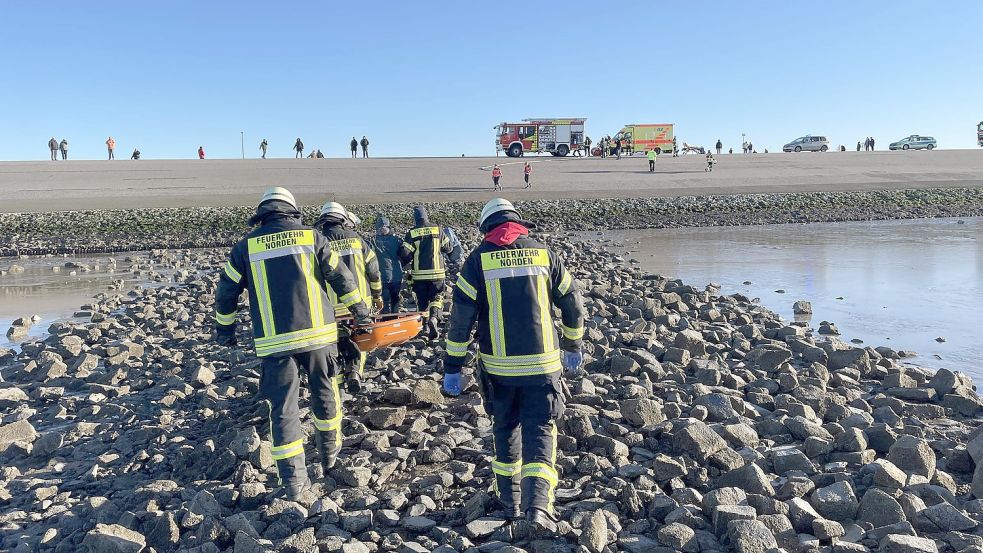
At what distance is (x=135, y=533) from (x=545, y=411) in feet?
7.49

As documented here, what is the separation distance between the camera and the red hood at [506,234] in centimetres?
386

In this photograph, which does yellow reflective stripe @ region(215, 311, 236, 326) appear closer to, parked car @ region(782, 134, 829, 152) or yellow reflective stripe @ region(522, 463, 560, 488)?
yellow reflective stripe @ region(522, 463, 560, 488)

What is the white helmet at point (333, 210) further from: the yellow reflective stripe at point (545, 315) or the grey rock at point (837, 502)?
the grey rock at point (837, 502)

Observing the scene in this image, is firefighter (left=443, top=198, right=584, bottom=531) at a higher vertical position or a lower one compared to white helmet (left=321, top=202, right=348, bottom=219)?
lower

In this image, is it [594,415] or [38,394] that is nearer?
[594,415]

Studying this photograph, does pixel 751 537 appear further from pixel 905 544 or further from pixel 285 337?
pixel 285 337

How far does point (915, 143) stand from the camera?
162 ft

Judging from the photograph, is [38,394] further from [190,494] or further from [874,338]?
[874,338]

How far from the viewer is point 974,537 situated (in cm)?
335

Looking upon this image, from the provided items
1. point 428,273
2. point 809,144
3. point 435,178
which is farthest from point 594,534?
point 809,144

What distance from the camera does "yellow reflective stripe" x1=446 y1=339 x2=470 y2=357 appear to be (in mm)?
4008

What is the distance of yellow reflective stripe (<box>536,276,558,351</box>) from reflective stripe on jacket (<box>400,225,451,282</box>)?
4.54 m

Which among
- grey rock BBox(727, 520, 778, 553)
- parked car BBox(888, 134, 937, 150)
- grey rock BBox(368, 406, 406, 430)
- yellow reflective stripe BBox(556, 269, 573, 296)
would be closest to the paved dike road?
parked car BBox(888, 134, 937, 150)

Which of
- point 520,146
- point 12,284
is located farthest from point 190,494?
point 520,146
